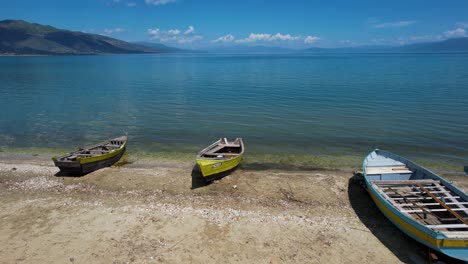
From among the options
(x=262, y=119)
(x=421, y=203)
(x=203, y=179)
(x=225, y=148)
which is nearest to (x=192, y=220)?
(x=203, y=179)

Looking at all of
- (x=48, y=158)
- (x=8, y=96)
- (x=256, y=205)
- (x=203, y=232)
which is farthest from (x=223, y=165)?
(x=8, y=96)

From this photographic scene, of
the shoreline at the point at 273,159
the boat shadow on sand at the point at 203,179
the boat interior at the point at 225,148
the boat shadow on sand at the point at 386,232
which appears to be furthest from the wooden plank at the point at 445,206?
the boat interior at the point at 225,148

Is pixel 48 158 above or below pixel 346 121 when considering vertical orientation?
below

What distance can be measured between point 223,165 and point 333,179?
6.41 meters

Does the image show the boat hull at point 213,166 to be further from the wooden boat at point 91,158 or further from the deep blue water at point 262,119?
the wooden boat at point 91,158

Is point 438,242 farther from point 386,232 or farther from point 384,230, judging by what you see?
point 384,230

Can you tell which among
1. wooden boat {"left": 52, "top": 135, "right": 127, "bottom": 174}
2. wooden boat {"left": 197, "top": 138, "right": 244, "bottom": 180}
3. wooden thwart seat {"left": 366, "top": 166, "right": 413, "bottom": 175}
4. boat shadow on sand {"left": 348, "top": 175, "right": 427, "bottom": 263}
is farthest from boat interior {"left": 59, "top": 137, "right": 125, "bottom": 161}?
wooden thwart seat {"left": 366, "top": 166, "right": 413, "bottom": 175}

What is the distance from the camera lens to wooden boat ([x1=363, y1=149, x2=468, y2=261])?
9.61 metres

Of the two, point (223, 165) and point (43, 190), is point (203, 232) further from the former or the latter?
point (43, 190)

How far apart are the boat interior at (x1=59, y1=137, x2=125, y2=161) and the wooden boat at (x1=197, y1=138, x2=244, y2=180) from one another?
7.12 meters

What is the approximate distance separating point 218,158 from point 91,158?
25.4 feet

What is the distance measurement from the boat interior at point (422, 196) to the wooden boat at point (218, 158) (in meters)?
7.52

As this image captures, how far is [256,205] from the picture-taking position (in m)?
14.1

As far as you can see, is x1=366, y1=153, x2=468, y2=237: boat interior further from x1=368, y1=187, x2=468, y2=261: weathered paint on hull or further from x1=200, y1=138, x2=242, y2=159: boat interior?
x1=200, y1=138, x2=242, y2=159: boat interior
